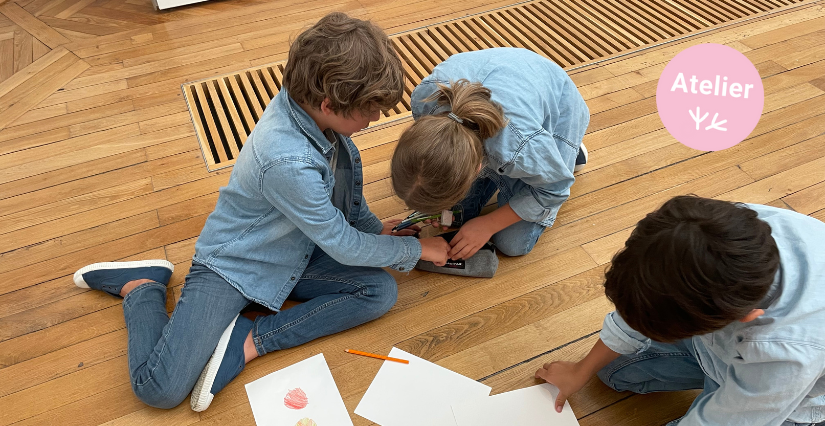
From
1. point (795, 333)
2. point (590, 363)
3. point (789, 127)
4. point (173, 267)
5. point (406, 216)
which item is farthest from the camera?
point (789, 127)

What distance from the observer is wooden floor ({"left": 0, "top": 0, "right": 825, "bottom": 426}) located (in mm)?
1247

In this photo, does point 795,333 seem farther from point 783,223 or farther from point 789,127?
point 789,127

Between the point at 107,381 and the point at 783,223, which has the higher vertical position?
the point at 783,223

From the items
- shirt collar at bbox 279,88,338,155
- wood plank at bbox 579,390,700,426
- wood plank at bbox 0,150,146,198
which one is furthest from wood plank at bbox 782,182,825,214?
wood plank at bbox 0,150,146,198

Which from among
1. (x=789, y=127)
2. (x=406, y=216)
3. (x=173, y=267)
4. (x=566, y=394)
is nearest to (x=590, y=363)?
(x=566, y=394)

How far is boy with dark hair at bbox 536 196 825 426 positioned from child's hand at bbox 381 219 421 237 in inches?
26.5

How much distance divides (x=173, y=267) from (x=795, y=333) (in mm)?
1284

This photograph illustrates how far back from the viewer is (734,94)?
1.90m

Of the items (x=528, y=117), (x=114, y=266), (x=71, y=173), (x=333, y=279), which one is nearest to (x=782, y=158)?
(x=528, y=117)

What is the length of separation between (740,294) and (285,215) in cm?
82

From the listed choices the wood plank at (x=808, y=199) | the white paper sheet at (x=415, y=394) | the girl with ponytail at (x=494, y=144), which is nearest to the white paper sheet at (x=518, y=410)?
the white paper sheet at (x=415, y=394)

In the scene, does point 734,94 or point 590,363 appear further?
point 734,94

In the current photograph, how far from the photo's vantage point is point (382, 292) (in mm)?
1306

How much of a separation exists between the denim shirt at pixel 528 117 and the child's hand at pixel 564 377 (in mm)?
355
